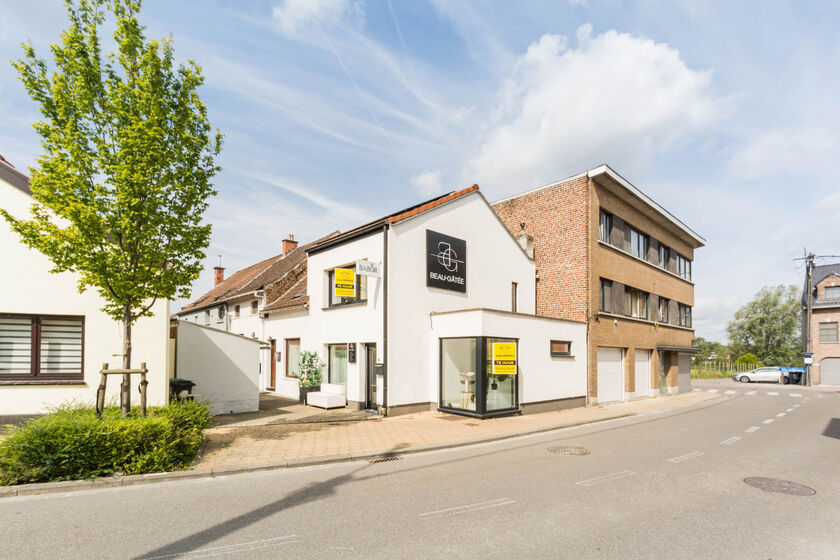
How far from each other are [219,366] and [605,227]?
16619 millimetres

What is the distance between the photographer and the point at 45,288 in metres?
10.5

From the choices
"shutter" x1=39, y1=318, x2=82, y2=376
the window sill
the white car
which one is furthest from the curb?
the white car

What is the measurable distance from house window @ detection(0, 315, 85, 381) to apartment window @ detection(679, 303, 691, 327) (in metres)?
30.0

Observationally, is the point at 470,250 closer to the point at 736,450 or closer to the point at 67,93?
the point at 736,450

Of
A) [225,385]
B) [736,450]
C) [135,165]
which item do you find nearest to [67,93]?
[135,165]

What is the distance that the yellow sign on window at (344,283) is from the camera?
607 inches

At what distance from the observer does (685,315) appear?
29.5m

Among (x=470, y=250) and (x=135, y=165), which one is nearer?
(x=135, y=165)

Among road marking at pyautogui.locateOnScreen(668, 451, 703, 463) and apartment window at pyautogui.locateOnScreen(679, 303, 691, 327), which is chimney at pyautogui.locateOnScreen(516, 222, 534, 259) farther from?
apartment window at pyautogui.locateOnScreen(679, 303, 691, 327)

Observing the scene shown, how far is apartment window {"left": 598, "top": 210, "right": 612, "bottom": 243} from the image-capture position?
20266mm

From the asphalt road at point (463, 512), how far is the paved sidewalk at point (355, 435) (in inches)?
34.8

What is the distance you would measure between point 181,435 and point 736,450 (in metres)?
11.4

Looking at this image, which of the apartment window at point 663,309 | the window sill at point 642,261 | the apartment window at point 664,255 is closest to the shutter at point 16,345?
the window sill at point 642,261

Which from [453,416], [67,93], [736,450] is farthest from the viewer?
[453,416]
